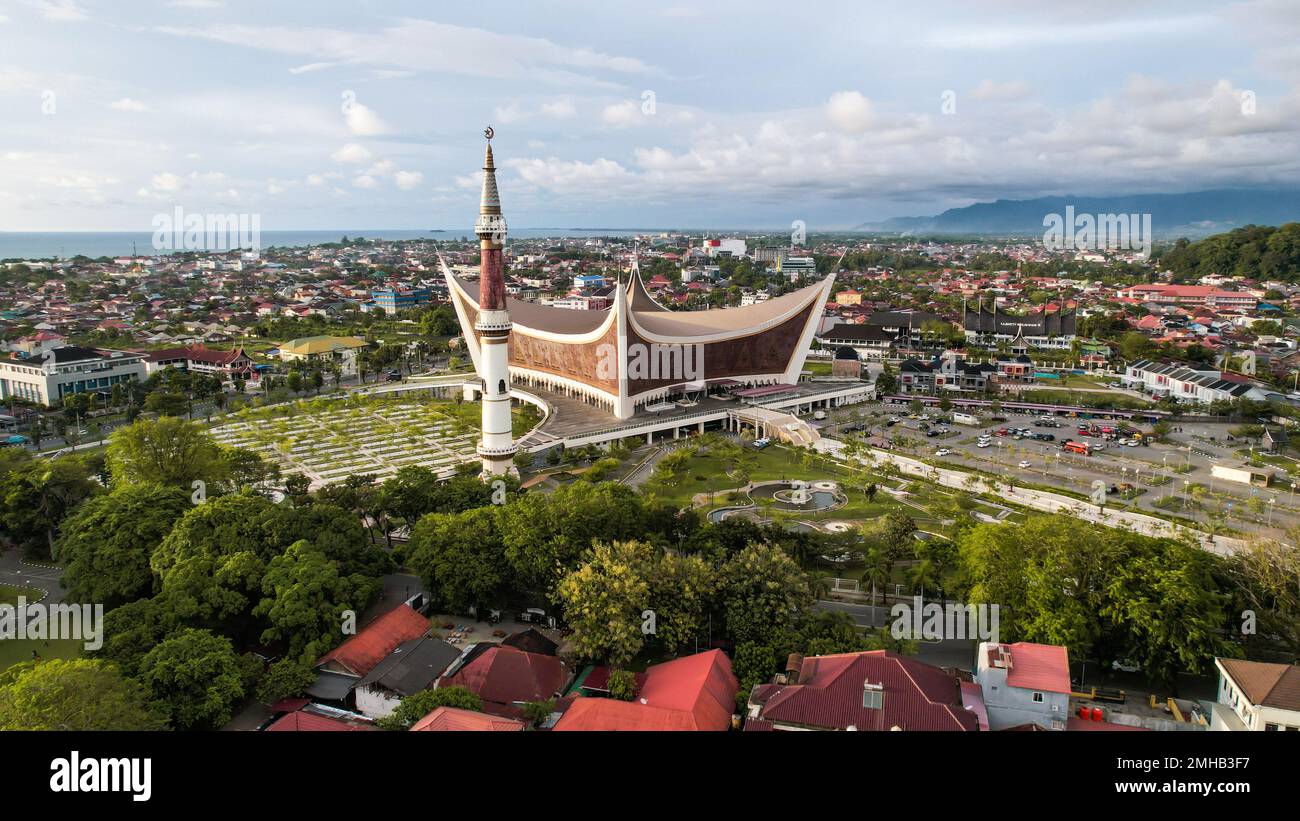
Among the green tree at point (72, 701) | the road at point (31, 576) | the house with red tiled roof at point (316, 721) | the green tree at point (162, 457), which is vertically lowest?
the house with red tiled roof at point (316, 721)

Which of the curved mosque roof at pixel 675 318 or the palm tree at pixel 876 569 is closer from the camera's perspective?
the palm tree at pixel 876 569

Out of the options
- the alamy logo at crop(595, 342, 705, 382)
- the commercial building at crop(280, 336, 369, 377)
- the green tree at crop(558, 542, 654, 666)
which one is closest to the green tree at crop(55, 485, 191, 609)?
the green tree at crop(558, 542, 654, 666)

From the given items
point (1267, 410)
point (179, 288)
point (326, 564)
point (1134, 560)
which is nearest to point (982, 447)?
point (1267, 410)

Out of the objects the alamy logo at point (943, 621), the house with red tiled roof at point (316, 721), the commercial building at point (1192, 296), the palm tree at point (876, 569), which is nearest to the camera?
the house with red tiled roof at point (316, 721)

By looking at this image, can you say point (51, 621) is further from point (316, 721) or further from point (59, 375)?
point (59, 375)

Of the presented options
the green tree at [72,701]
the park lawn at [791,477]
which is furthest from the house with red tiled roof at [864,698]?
the green tree at [72,701]

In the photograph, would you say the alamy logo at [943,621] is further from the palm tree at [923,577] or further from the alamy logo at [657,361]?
the alamy logo at [657,361]

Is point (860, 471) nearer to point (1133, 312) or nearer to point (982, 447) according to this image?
point (982, 447)
